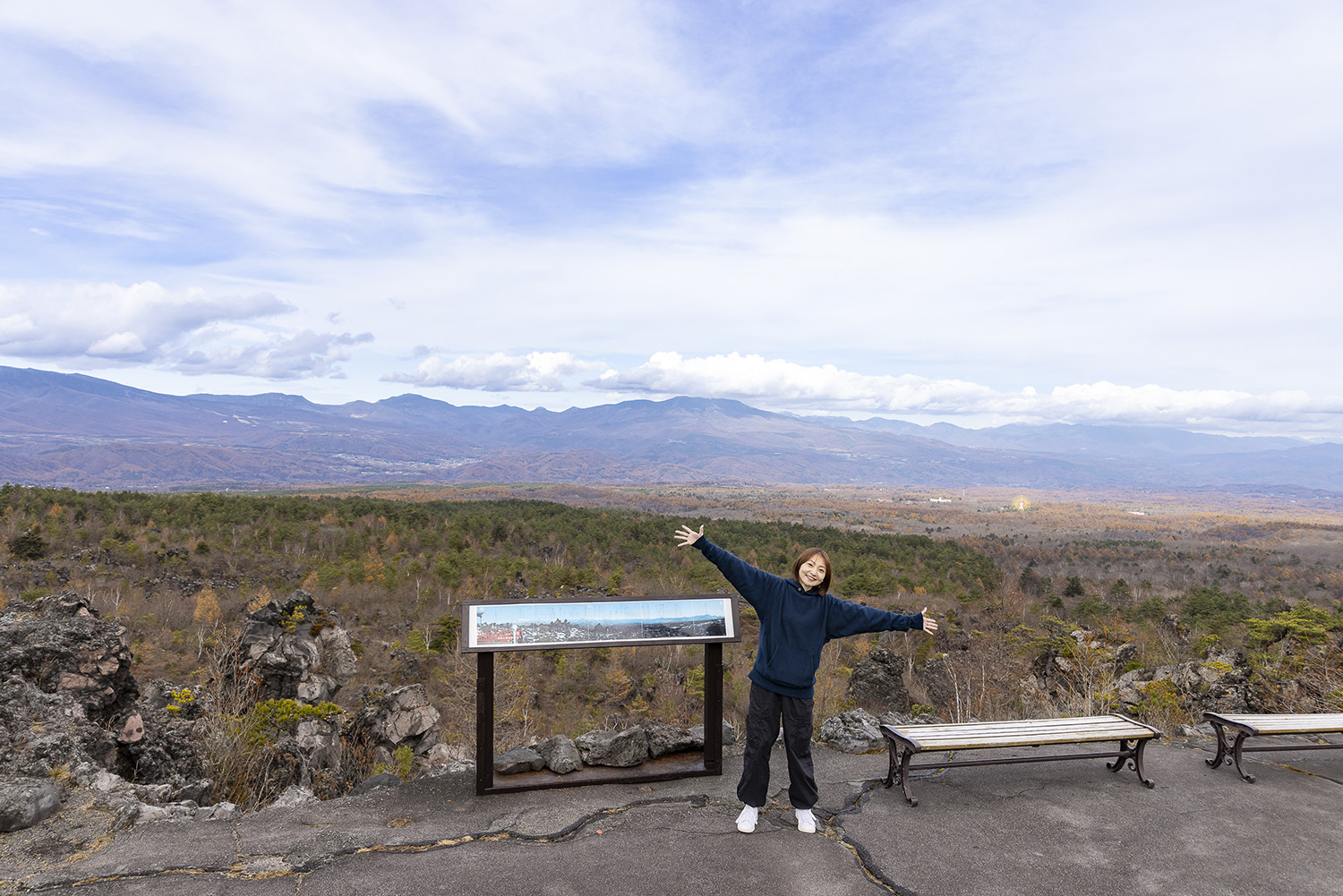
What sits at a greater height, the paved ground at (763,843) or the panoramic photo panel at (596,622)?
the panoramic photo panel at (596,622)

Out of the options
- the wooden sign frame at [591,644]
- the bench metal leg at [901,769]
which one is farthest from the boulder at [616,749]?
the bench metal leg at [901,769]

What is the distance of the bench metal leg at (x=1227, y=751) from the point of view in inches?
247

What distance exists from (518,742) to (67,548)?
2314 cm

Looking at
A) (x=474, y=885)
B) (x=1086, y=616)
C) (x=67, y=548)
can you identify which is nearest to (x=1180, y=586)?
(x=1086, y=616)

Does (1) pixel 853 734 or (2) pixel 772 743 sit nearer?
(2) pixel 772 743

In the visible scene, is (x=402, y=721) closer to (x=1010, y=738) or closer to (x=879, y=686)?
(x=1010, y=738)

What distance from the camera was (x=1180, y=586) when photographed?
36.2 m

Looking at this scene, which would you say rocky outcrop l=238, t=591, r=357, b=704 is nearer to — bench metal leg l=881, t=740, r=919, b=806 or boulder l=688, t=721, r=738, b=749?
boulder l=688, t=721, r=738, b=749

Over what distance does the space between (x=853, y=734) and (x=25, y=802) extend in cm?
702

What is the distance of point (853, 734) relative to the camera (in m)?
7.25

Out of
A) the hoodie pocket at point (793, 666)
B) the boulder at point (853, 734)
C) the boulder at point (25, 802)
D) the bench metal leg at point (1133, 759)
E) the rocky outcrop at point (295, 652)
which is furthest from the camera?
the rocky outcrop at point (295, 652)

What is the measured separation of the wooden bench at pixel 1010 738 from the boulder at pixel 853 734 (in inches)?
27.1

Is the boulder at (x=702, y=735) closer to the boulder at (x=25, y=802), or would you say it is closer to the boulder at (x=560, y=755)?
the boulder at (x=560, y=755)

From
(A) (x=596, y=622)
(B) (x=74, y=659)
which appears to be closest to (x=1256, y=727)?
(A) (x=596, y=622)
